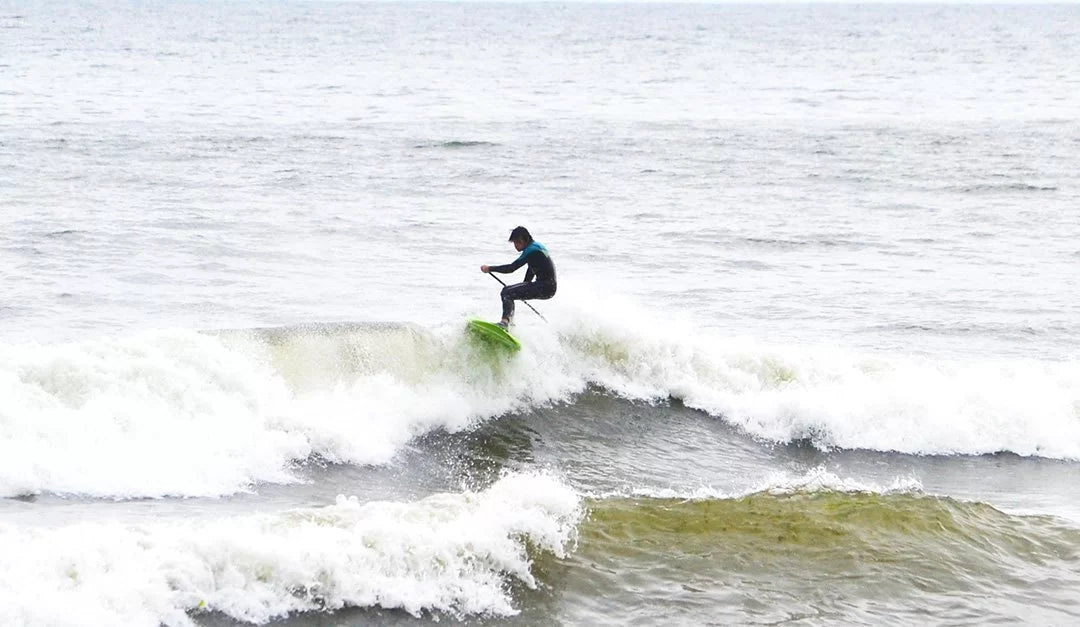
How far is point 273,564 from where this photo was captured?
823 cm

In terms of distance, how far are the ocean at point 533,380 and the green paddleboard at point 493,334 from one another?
0.11 metres

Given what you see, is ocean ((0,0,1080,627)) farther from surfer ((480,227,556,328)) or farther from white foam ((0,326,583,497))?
surfer ((480,227,556,328))

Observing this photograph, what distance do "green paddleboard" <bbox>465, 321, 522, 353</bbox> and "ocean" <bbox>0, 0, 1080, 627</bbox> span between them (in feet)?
0.37

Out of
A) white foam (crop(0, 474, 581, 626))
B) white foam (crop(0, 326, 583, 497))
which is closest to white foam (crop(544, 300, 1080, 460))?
white foam (crop(0, 326, 583, 497))

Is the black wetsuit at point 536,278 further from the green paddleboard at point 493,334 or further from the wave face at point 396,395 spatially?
the wave face at point 396,395

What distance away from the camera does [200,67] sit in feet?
204

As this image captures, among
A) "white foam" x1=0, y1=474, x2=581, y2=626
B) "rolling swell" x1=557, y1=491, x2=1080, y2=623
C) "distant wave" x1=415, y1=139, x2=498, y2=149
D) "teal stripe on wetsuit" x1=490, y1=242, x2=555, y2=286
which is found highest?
"teal stripe on wetsuit" x1=490, y1=242, x2=555, y2=286

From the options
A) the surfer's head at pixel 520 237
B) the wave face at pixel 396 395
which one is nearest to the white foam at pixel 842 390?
the wave face at pixel 396 395

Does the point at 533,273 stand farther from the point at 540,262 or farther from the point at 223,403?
the point at 223,403

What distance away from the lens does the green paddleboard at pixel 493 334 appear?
44.2 ft

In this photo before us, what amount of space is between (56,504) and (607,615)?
14.9 feet

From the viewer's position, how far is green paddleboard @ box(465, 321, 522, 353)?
1347 centimetres

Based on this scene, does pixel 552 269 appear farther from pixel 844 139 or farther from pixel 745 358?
pixel 844 139

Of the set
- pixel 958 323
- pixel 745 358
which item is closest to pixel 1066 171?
pixel 958 323
